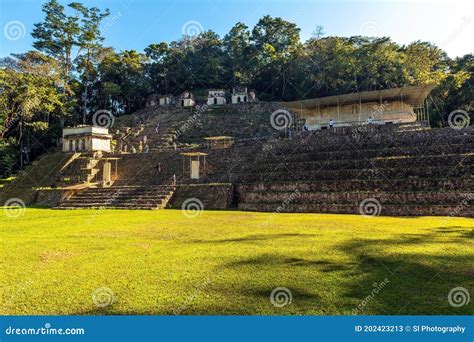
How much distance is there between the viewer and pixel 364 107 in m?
29.5

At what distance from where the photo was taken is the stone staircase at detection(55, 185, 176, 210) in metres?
19.7

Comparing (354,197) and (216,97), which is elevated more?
(216,97)

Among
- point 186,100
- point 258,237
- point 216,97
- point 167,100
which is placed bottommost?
point 258,237

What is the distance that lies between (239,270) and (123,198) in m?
15.9

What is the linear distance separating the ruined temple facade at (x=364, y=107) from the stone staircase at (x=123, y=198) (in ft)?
49.0

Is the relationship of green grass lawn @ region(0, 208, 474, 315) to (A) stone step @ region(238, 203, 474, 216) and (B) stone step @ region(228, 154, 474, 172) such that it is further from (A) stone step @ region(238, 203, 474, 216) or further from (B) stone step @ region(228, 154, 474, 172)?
(B) stone step @ region(228, 154, 474, 172)

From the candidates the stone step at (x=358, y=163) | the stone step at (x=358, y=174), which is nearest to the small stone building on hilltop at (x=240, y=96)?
the stone step at (x=358, y=163)

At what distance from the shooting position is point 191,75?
6244 cm

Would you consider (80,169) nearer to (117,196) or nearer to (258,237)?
(117,196)

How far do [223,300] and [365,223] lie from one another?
8181 mm

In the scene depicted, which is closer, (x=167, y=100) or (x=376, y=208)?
(x=376, y=208)

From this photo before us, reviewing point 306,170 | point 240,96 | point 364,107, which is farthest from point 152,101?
point 306,170

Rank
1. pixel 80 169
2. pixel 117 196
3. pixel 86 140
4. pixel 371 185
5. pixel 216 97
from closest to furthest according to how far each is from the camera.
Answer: pixel 371 185
pixel 117 196
pixel 80 169
pixel 86 140
pixel 216 97

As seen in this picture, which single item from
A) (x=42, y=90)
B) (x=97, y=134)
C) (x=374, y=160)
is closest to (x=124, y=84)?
(x=42, y=90)
